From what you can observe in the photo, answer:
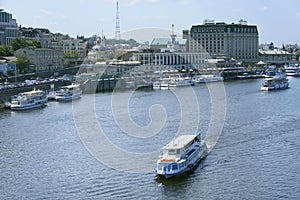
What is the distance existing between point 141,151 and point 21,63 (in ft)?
62.0

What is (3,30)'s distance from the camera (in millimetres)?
36188

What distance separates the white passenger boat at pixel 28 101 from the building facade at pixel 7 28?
53.8ft

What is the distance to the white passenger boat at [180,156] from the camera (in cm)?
966

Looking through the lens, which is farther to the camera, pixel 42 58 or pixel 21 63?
pixel 42 58

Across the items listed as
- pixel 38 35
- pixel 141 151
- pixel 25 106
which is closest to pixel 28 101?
pixel 25 106

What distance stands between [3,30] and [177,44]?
14491 millimetres

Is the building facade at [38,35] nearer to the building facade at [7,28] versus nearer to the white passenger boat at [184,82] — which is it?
the building facade at [7,28]

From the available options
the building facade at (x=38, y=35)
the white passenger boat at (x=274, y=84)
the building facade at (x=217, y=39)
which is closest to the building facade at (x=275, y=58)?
the building facade at (x=217, y=39)

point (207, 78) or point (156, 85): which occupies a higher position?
point (207, 78)

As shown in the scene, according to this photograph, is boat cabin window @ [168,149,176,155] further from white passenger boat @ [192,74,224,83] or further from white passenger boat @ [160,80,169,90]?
white passenger boat @ [192,74,224,83]

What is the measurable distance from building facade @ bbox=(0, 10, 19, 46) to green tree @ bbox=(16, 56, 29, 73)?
6.92m

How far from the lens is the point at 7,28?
36562 millimetres

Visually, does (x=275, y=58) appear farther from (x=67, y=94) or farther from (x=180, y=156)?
(x=180, y=156)

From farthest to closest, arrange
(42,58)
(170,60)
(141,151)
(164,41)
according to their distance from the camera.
Result: 1. (164,41)
2. (170,60)
3. (42,58)
4. (141,151)
